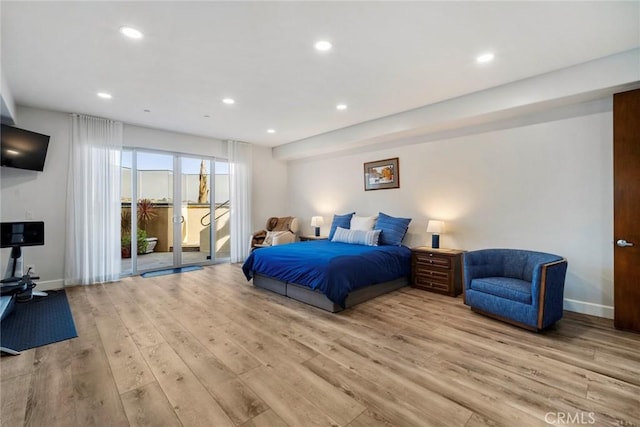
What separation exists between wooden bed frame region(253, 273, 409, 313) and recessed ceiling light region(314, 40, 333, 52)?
267cm

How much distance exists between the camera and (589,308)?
3232 millimetres

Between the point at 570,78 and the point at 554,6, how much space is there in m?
1.31

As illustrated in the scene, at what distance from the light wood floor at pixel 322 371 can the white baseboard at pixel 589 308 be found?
0.51 feet

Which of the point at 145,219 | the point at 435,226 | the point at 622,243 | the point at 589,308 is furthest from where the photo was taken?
the point at 145,219

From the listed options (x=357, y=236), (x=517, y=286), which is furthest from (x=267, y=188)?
(x=517, y=286)

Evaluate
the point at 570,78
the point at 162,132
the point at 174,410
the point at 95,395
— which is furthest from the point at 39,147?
the point at 570,78

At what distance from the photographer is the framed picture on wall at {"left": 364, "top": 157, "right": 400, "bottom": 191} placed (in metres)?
5.14

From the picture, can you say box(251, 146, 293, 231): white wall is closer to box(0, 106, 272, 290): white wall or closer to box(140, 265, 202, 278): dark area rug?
box(140, 265, 202, 278): dark area rug

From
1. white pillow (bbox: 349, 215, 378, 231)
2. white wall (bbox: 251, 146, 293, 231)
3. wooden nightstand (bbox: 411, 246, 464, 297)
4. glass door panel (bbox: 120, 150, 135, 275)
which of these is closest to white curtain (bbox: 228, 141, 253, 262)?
white wall (bbox: 251, 146, 293, 231)

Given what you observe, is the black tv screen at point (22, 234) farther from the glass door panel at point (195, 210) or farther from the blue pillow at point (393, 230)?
the blue pillow at point (393, 230)

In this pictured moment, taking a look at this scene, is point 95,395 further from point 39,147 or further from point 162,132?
point 162,132

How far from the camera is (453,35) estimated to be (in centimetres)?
244

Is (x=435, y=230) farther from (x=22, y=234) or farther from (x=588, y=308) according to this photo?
(x=22, y=234)

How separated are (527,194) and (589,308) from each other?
4.82 feet
